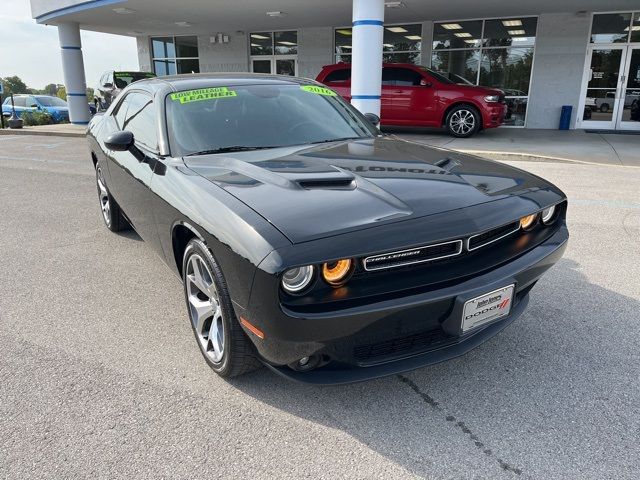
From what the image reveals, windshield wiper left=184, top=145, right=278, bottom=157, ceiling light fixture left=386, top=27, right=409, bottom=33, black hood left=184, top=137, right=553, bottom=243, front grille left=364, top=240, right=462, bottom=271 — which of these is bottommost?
front grille left=364, top=240, right=462, bottom=271

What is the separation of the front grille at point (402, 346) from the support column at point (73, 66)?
1991 cm

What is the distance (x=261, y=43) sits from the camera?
20.3 meters

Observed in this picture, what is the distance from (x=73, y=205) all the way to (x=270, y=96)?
4.09 meters

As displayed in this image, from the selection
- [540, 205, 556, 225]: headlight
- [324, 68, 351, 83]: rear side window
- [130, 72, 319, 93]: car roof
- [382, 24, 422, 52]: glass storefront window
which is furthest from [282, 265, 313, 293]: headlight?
[382, 24, 422, 52]: glass storefront window

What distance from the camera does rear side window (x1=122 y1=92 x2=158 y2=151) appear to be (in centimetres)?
353

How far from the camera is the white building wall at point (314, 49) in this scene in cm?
1859

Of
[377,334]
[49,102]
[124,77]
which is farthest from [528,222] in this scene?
[49,102]

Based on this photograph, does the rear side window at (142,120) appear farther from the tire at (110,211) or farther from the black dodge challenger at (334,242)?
the tire at (110,211)

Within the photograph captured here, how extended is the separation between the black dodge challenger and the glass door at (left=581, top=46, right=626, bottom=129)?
47.6ft

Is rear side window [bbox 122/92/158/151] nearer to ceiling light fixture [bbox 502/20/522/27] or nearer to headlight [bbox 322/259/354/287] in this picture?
headlight [bbox 322/259/354/287]

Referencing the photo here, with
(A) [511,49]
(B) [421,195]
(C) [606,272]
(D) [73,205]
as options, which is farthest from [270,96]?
(A) [511,49]

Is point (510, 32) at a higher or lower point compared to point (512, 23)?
lower

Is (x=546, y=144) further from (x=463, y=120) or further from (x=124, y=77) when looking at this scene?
(x=124, y=77)

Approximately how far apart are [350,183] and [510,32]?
614 inches
